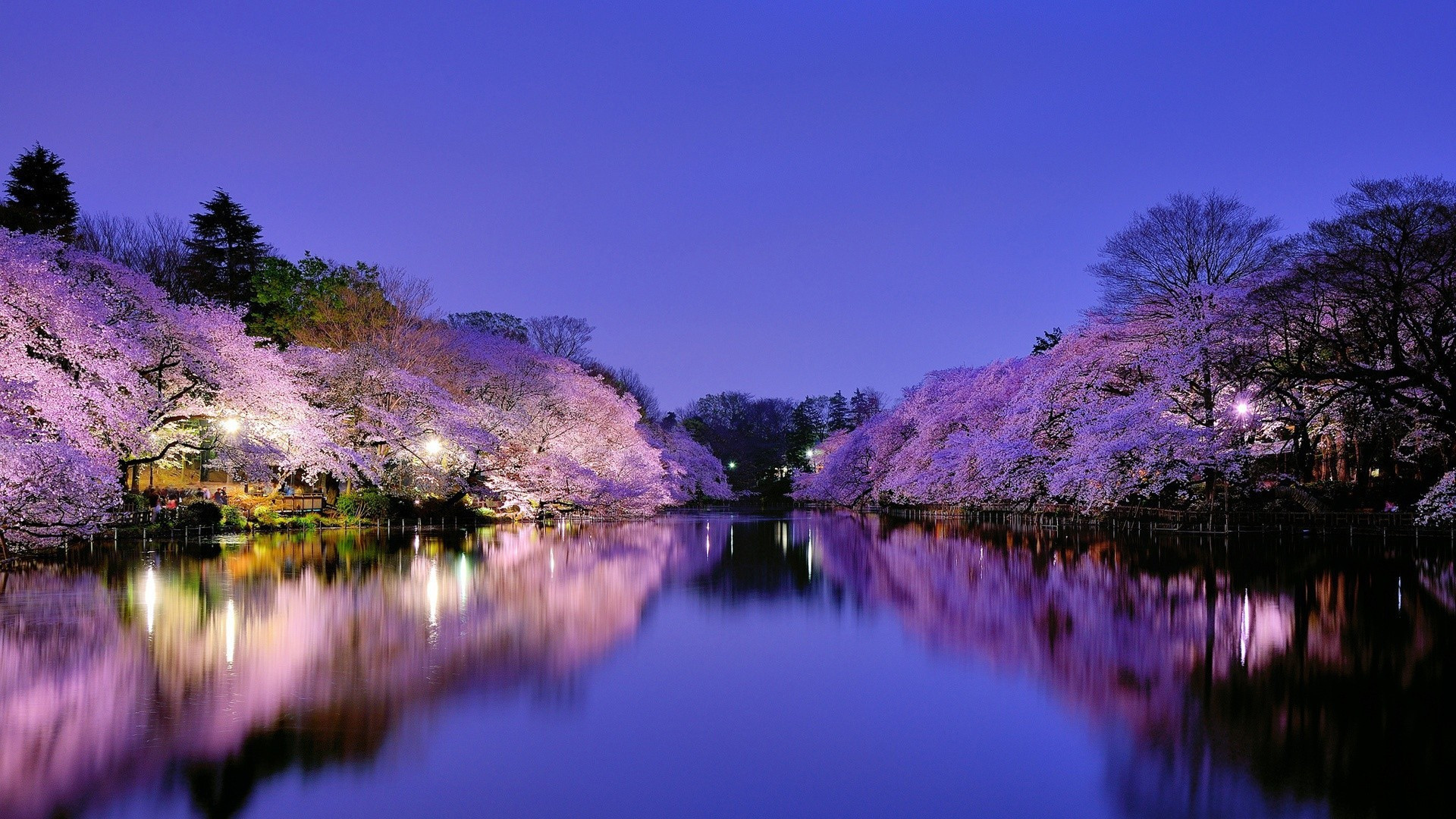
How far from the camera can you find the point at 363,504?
3897 centimetres

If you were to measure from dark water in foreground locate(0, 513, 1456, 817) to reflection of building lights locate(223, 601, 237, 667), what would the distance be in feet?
0.28

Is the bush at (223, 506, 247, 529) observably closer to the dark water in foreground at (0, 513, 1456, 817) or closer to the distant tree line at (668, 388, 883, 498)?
the dark water in foreground at (0, 513, 1456, 817)

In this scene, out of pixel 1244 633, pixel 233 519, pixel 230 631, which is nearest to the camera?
pixel 230 631

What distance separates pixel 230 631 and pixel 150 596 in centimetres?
448

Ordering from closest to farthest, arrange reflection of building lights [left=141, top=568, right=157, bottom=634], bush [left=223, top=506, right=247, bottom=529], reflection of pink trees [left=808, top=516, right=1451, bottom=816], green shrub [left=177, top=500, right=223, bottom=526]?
reflection of pink trees [left=808, top=516, right=1451, bottom=816], reflection of building lights [left=141, top=568, right=157, bottom=634], green shrub [left=177, top=500, right=223, bottom=526], bush [left=223, top=506, right=247, bottom=529]

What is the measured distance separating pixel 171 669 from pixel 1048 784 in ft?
28.6

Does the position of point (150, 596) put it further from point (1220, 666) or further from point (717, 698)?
point (1220, 666)

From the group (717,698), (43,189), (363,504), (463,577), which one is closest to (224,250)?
(43,189)

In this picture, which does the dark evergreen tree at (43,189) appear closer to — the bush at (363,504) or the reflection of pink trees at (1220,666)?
the bush at (363,504)

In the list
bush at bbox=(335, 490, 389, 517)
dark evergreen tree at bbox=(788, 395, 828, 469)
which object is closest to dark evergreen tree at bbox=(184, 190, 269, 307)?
bush at bbox=(335, 490, 389, 517)

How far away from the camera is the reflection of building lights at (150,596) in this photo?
13.5 metres

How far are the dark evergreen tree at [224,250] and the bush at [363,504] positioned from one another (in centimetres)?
2645

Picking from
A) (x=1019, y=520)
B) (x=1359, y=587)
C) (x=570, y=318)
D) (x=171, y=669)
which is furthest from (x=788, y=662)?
(x=570, y=318)

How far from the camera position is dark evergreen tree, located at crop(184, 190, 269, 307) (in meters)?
59.4
